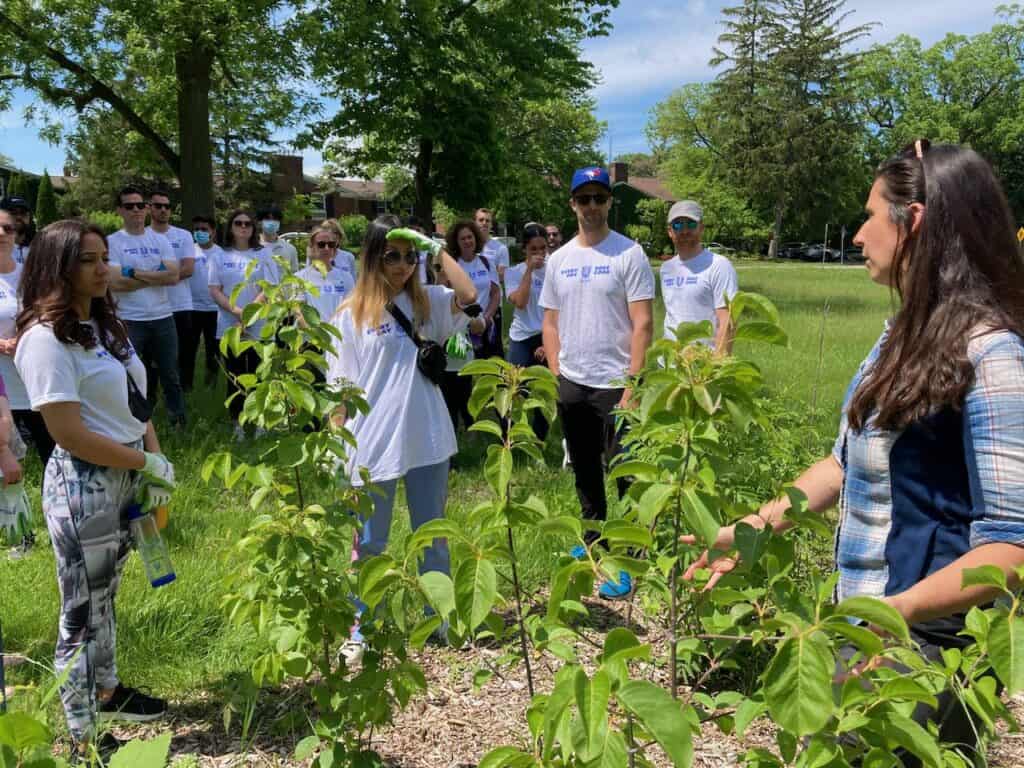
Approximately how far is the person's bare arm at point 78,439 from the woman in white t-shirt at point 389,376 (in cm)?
94

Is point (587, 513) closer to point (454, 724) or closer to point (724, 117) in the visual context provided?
point (454, 724)

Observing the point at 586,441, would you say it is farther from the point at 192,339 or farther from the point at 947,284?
the point at 192,339

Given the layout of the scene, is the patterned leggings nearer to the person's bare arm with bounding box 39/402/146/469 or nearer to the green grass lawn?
the person's bare arm with bounding box 39/402/146/469

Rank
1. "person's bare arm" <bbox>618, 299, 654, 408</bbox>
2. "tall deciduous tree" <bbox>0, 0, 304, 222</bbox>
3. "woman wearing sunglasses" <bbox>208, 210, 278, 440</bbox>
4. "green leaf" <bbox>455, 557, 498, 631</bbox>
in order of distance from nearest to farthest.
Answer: "green leaf" <bbox>455, 557, 498, 631</bbox> → "person's bare arm" <bbox>618, 299, 654, 408</bbox> → "woman wearing sunglasses" <bbox>208, 210, 278, 440</bbox> → "tall deciduous tree" <bbox>0, 0, 304, 222</bbox>

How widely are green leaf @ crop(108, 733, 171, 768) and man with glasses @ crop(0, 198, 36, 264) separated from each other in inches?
205

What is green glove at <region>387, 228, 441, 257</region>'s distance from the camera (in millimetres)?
3348

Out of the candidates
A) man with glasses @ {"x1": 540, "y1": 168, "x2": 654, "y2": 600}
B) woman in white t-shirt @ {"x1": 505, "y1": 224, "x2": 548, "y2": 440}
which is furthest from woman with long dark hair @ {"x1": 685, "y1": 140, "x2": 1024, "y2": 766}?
woman in white t-shirt @ {"x1": 505, "y1": 224, "x2": 548, "y2": 440}

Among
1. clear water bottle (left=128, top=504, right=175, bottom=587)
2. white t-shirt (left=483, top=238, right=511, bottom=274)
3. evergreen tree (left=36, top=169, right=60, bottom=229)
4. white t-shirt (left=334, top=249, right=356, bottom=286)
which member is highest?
evergreen tree (left=36, top=169, right=60, bottom=229)

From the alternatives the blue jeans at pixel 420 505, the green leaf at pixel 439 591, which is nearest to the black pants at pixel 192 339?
the blue jeans at pixel 420 505

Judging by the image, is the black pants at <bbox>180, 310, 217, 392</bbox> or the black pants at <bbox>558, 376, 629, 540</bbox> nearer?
the black pants at <bbox>558, 376, 629, 540</bbox>

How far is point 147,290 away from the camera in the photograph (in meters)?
6.59

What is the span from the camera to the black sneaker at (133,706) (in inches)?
112

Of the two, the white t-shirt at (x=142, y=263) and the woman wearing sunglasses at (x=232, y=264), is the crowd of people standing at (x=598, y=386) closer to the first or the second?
the white t-shirt at (x=142, y=263)

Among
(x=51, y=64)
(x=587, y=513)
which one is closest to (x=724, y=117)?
(x=51, y=64)
